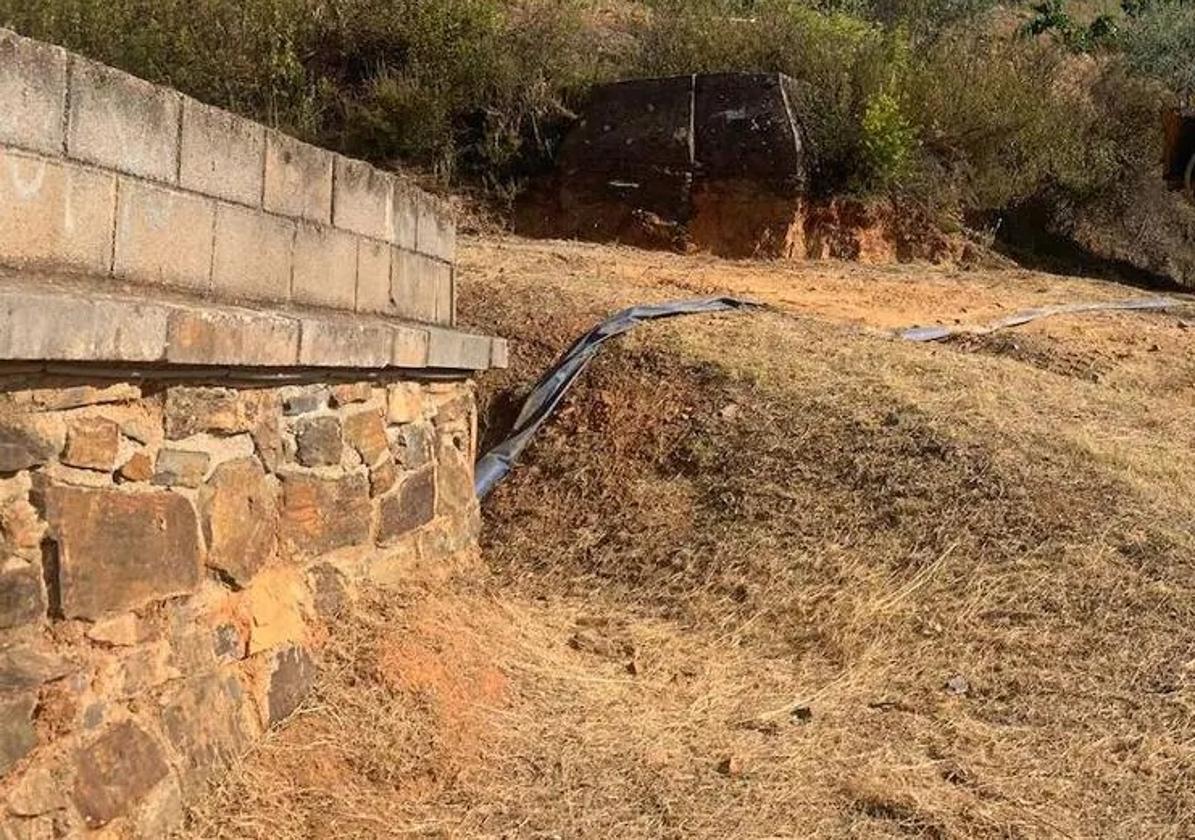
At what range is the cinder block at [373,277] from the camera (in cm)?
420

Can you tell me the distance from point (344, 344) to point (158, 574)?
0.98 meters

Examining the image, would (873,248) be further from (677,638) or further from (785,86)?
(677,638)

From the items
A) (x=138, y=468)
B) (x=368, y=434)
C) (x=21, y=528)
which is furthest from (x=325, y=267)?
(x=21, y=528)

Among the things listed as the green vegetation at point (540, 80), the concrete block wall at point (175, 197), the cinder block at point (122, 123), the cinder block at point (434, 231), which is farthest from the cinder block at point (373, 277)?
the green vegetation at point (540, 80)

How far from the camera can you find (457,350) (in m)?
4.75

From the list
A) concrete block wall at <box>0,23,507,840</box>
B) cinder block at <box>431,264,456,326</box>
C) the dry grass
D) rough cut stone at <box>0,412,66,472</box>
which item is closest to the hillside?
the dry grass

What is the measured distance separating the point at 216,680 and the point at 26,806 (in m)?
0.71

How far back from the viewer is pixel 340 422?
155 inches

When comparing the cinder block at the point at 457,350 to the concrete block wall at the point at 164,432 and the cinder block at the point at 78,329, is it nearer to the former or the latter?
the concrete block wall at the point at 164,432

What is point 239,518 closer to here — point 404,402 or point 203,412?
point 203,412

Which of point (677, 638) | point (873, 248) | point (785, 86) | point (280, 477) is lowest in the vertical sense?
point (677, 638)

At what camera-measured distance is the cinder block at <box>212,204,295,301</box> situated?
337 cm

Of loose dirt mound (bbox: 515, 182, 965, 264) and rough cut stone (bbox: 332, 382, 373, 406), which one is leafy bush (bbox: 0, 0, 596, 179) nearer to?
loose dirt mound (bbox: 515, 182, 965, 264)

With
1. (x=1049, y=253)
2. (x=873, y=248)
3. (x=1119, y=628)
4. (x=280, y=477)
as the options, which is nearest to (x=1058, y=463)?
(x=1119, y=628)
